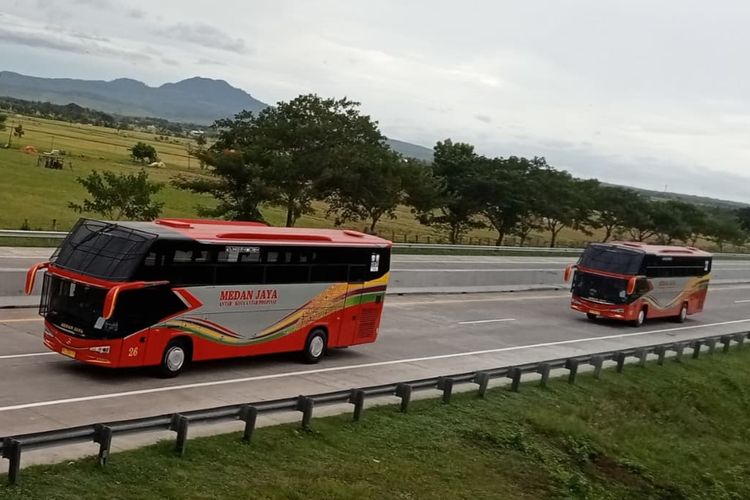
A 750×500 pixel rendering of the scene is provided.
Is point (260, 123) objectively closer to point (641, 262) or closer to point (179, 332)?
point (641, 262)

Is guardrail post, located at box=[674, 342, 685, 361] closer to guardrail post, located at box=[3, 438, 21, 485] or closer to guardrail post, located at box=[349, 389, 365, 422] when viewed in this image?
guardrail post, located at box=[349, 389, 365, 422]

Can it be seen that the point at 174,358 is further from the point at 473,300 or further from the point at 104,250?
the point at 473,300

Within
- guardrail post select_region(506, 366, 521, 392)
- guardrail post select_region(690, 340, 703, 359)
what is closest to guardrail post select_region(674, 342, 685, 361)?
guardrail post select_region(690, 340, 703, 359)

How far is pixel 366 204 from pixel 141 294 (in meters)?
39.2

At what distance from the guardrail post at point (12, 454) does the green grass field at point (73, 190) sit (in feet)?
122

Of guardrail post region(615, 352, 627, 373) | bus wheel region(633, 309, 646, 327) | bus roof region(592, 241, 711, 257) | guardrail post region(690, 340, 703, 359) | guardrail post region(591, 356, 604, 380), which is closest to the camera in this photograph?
guardrail post region(591, 356, 604, 380)

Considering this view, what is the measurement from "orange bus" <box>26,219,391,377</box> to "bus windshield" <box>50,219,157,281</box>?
0.7 inches

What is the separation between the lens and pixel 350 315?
22328 mm

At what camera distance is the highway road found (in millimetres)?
15086

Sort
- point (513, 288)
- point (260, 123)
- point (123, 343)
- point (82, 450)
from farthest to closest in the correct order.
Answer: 1. point (260, 123)
2. point (513, 288)
3. point (123, 343)
4. point (82, 450)

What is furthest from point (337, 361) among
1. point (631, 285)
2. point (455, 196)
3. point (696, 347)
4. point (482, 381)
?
point (455, 196)

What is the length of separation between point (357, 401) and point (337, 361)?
20.4ft

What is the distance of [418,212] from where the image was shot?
63.6 meters

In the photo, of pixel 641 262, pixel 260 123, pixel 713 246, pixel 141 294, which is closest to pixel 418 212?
pixel 260 123
